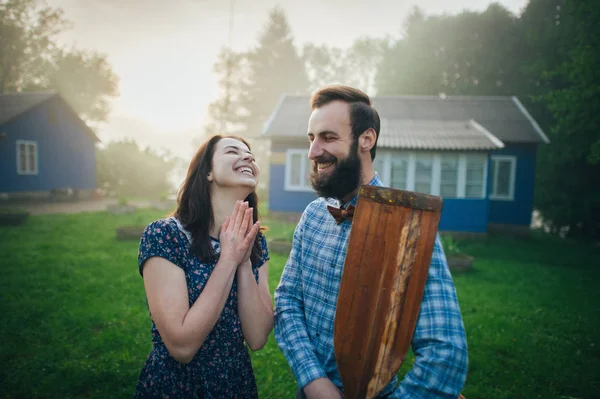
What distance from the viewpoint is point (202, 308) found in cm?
157

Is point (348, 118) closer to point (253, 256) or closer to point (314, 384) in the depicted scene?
point (253, 256)

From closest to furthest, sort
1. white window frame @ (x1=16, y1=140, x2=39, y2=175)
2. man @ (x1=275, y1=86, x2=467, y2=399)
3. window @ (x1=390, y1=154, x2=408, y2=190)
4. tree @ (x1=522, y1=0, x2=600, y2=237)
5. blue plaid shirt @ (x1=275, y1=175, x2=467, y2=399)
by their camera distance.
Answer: blue plaid shirt @ (x1=275, y1=175, x2=467, y2=399), man @ (x1=275, y1=86, x2=467, y2=399), tree @ (x1=522, y1=0, x2=600, y2=237), window @ (x1=390, y1=154, x2=408, y2=190), white window frame @ (x1=16, y1=140, x2=39, y2=175)

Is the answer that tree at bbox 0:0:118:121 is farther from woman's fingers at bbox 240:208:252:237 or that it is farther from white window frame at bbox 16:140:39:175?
woman's fingers at bbox 240:208:252:237

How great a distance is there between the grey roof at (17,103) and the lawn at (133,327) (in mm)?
12714

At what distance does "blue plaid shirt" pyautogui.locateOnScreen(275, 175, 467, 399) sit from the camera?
1298 mm

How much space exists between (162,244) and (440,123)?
1519 cm

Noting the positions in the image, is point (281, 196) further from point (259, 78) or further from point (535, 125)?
point (259, 78)

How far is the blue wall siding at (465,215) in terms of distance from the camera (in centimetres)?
1198

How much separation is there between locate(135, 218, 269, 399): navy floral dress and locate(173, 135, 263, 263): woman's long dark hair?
48 millimetres

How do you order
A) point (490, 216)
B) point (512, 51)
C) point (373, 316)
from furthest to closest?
point (512, 51), point (490, 216), point (373, 316)

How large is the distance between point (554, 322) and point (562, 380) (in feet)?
6.60

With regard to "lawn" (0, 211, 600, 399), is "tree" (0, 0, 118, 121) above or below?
above

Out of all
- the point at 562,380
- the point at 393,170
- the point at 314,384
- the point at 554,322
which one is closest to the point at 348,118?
the point at 314,384

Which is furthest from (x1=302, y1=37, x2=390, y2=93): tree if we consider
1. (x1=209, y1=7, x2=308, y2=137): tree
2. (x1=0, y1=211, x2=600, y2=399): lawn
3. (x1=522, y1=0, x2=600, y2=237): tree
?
(x1=0, y1=211, x2=600, y2=399): lawn
